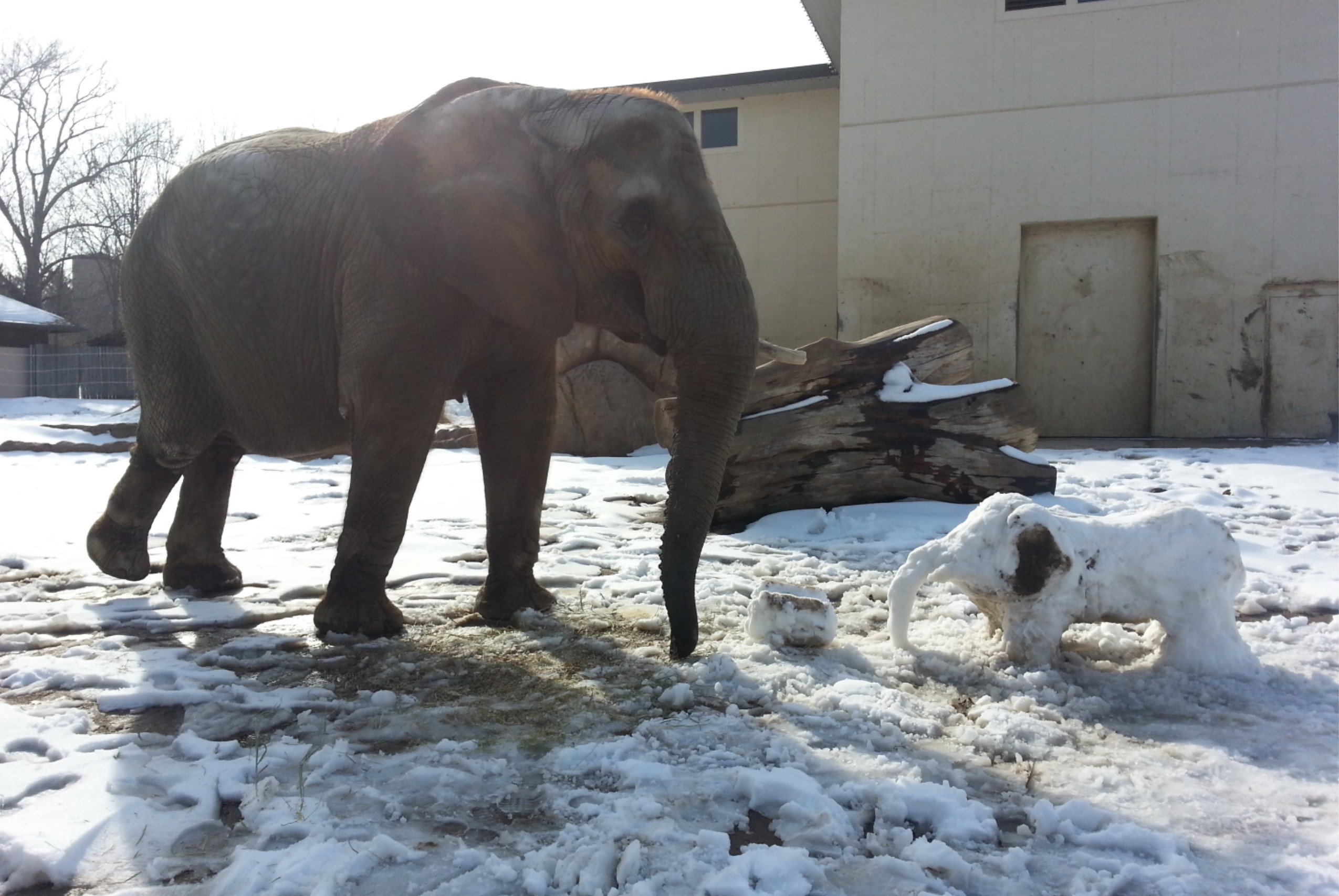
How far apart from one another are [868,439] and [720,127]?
14.3m

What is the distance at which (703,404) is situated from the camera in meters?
3.57

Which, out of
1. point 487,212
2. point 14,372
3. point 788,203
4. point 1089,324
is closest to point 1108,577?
point 487,212

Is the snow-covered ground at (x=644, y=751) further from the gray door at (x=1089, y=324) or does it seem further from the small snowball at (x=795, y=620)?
the gray door at (x=1089, y=324)

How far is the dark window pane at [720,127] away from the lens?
19578 mm

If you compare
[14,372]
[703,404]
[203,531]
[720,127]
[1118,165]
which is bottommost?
[203,531]

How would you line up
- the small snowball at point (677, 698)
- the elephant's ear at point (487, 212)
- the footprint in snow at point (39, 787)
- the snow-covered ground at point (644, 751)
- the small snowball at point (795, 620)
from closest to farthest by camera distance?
the snow-covered ground at point (644, 751) → the footprint in snow at point (39, 787) → the small snowball at point (677, 698) → the small snowball at point (795, 620) → the elephant's ear at point (487, 212)

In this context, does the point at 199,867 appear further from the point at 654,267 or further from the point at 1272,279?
the point at 1272,279

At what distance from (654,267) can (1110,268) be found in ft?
43.8

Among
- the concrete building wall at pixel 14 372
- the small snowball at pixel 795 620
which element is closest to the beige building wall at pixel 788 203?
the small snowball at pixel 795 620

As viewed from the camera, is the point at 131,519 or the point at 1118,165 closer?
the point at 131,519

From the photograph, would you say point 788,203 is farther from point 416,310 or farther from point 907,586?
point 907,586

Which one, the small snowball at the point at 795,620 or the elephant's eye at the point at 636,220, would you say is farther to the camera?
the small snowball at the point at 795,620

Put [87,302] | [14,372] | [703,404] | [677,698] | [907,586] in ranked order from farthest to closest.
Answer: [87,302] < [14,372] < [907,586] < [703,404] < [677,698]

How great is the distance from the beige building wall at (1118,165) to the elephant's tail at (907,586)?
40.3 ft
